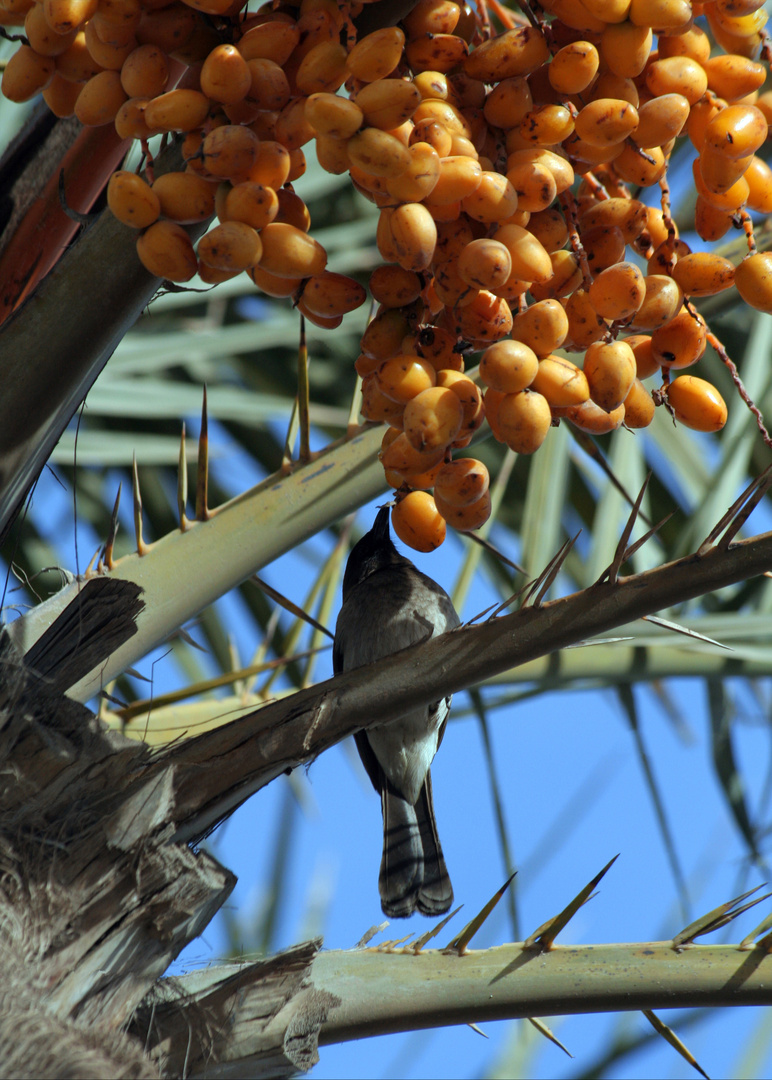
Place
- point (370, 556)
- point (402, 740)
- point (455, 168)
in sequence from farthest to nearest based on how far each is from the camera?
point (370, 556) → point (402, 740) → point (455, 168)

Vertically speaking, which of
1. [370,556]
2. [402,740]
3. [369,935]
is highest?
[370,556]

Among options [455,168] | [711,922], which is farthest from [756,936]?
[455,168]

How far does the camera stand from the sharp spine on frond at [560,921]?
1141 mm

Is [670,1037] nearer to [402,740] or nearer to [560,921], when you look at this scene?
[560,921]

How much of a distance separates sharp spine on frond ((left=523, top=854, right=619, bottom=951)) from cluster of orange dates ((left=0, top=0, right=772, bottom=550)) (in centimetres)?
43

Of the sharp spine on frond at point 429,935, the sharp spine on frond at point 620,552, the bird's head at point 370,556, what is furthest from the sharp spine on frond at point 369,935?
the bird's head at point 370,556

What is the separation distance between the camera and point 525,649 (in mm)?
992

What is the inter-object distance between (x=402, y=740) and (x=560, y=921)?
4.18ft

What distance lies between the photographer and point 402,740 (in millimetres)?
2412

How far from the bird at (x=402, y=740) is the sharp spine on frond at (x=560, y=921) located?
3.02 ft

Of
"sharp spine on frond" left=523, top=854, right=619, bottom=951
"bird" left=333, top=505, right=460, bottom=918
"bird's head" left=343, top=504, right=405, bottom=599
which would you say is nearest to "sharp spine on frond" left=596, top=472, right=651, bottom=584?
"sharp spine on frond" left=523, top=854, right=619, bottom=951

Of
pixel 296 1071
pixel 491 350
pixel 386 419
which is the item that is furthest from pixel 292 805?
pixel 491 350

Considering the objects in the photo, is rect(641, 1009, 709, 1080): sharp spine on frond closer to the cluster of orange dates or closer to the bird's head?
the cluster of orange dates

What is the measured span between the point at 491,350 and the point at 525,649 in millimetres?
277
